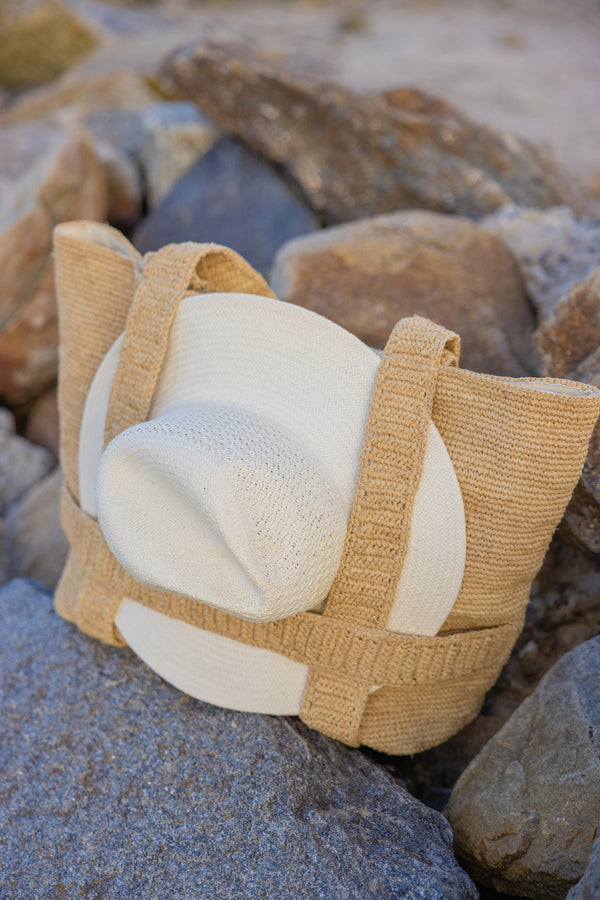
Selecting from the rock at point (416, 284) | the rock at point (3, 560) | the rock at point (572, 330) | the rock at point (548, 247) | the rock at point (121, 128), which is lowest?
the rock at point (3, 560)

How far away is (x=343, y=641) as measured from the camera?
1414mm

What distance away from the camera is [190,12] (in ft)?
36.3

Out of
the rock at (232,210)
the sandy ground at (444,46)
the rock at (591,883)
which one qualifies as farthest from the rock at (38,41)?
the rock at (591,883)

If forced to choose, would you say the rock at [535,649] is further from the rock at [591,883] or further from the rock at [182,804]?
the rock at [591,883]

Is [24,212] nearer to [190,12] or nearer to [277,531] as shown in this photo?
[277,531]

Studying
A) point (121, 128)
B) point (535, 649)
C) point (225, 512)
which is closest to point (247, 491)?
point (225, 512)

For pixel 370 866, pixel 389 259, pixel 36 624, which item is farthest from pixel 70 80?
pixel 370 866

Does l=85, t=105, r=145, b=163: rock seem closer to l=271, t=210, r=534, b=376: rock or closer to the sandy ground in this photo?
the sandy ground

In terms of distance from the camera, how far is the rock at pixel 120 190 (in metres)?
3.74

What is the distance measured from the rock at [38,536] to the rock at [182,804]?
64 cm

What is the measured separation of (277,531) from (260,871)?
0.59 meters

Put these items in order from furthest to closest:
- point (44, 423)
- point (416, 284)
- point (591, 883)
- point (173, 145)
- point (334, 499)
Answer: point (173, 145) → point (44, 423) → point (416, 284) → point (334, 499) → point (591, 883)

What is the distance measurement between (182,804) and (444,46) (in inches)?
360

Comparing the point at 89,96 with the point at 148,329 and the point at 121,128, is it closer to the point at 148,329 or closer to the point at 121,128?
the point at 121,128
